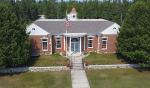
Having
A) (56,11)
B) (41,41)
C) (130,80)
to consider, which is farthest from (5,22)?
(56,11)

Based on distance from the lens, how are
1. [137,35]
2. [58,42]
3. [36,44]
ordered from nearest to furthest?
[137,35] < [36,44] < [58,42]

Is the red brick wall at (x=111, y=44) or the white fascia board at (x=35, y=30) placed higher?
the white fascia board at (x=35, y=30)

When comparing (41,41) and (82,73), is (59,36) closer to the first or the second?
(41,41)

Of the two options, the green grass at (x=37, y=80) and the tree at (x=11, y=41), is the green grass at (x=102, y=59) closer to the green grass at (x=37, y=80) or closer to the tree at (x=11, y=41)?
Result: the green grass at (x=37, y=80)

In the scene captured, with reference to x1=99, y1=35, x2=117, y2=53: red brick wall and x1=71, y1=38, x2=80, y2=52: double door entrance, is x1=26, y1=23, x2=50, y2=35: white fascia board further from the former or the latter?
x1=99, y1=35, x2=117, y2=53: red brick wall

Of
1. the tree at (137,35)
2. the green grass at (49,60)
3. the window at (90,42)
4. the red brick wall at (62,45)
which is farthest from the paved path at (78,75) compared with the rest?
the tree at (137,35)

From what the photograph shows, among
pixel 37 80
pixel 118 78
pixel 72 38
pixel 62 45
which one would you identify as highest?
pixel 72 38

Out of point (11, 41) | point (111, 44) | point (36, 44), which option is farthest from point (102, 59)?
point (11, 41)

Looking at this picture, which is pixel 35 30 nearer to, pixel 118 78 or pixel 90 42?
pixel 90 42
